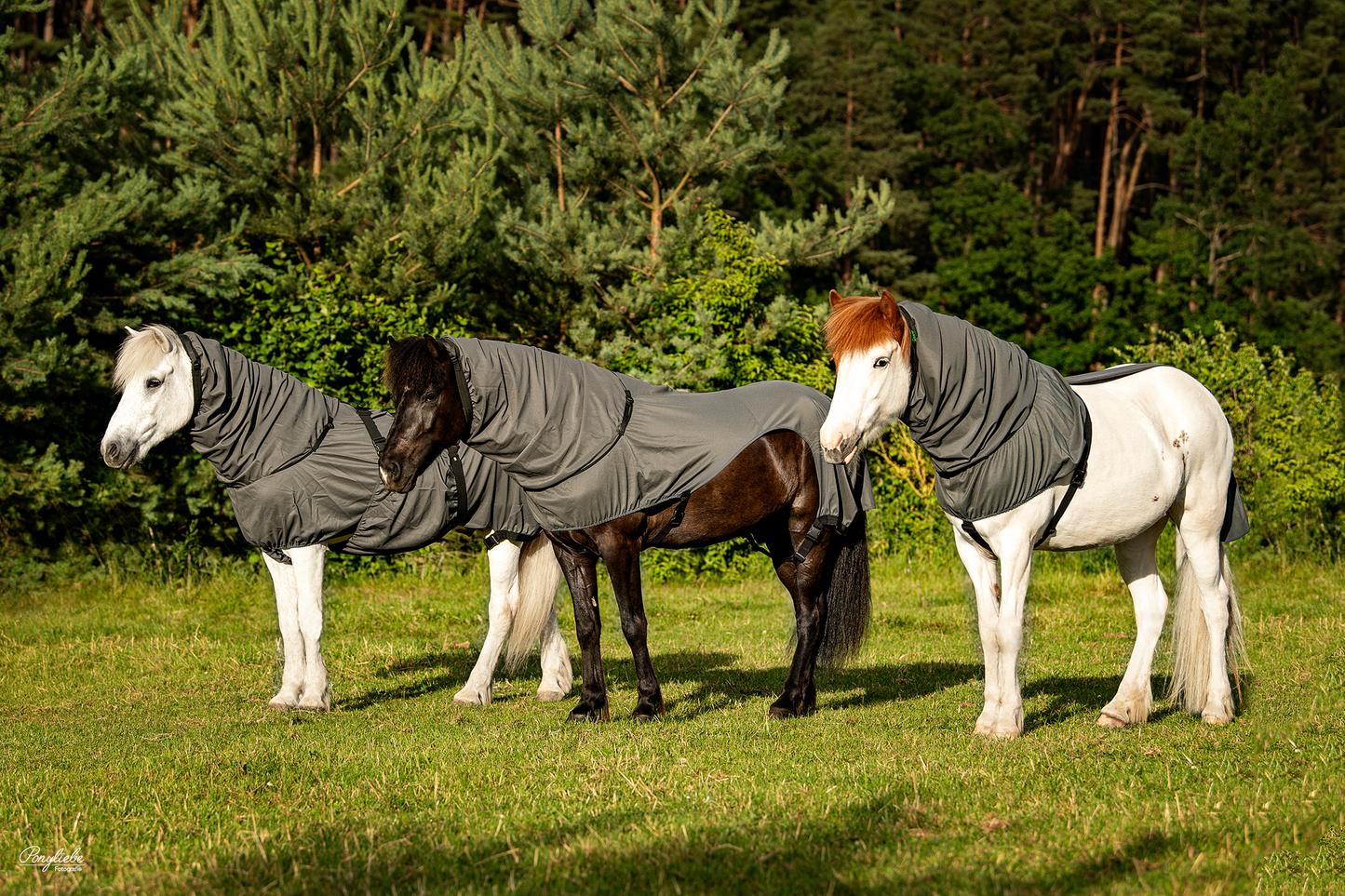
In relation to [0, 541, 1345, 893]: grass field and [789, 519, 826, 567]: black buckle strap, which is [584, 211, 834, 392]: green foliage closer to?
[0, 541, 1345, 893]: grass field

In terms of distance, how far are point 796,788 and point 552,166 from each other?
12162mm

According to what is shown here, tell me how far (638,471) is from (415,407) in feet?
3.86

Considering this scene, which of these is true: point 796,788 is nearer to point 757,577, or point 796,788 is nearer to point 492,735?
point 492,735

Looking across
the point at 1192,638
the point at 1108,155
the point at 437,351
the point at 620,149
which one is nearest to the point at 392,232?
the point at 620,149

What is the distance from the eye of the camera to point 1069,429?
5.24 m

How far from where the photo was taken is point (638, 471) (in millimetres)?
5840

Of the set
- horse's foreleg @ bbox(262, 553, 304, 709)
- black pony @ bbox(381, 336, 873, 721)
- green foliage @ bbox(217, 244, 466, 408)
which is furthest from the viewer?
green foliage @ bbox(217, 244, 466, 408)

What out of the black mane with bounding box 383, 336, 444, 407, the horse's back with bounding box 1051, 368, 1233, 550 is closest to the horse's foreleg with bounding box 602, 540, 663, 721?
the black mane with bounding box 383, 336, 444, 407

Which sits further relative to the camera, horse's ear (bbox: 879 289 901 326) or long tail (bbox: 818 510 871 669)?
long tail (bbox: 818 510 871 669)

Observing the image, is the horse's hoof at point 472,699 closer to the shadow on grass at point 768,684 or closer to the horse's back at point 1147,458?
the shadow on grass at point 768,684

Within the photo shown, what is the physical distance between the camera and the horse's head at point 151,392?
251 inches

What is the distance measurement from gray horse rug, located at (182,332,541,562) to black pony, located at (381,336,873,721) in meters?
0.87

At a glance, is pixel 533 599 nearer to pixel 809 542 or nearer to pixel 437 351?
pixel 809 542

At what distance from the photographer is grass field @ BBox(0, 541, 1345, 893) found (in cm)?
362
